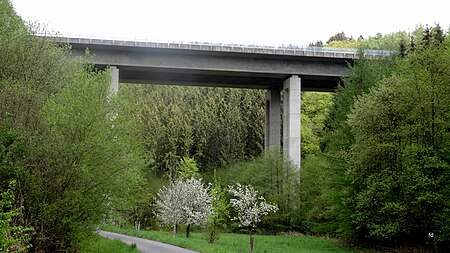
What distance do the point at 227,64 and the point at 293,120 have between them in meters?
7.39

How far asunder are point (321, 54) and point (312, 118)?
25.7 meters

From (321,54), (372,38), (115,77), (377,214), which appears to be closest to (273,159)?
(321,54)

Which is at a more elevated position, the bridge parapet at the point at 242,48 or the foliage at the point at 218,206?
the bridge parapet at the point at 242,48

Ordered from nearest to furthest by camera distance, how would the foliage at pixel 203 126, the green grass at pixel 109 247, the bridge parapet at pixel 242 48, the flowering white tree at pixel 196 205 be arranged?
the green grass at pixel 109 247, the flowering white tree at pixel 196 205, the bridge parapet at pixel 242 48, the foliage at pixel 203 126

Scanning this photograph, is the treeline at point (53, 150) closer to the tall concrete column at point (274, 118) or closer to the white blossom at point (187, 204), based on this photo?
the white blossom at point (187, 204)

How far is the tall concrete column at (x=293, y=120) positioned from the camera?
45.7 m

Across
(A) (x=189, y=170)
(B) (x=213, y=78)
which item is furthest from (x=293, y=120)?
(A) (x=189, y=170)

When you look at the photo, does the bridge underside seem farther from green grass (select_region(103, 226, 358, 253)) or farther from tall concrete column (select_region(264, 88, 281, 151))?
green grass (select_region(103, 226, 358, 253))

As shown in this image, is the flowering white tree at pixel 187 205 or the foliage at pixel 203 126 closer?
the flowering white tree at pixel 187 205

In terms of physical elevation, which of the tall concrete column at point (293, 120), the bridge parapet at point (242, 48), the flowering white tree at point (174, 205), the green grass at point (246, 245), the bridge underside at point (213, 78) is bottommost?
the green grass at point (246, 245)

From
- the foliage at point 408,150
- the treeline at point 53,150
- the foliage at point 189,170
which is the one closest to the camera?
the treeline at point 53,150

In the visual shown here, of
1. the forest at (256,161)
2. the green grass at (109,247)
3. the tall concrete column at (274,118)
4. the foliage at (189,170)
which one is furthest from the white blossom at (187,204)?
the green grass at (109,247)

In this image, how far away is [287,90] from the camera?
4691 centimetres

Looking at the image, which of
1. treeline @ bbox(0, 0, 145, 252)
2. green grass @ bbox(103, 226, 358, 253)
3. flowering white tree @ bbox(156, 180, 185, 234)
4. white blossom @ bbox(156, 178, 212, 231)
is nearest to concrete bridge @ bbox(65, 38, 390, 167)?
white blossom @ bbox(156, 178, 212, 231)
